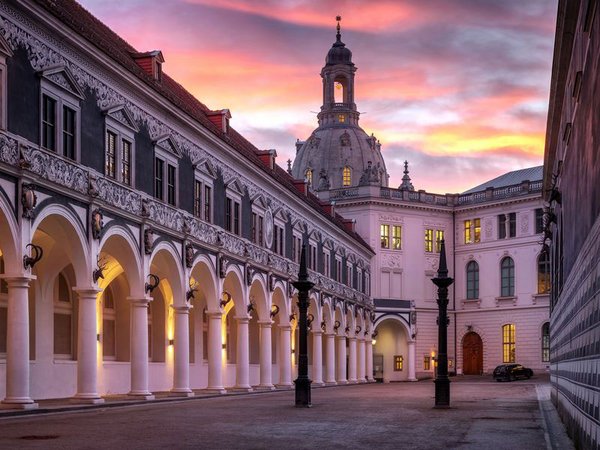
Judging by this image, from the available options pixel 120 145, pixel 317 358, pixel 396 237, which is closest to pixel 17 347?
pixel 120 145

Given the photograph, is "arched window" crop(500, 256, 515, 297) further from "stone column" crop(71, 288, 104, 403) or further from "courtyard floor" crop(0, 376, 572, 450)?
"stone column" crop(71, 288, 104, 403)

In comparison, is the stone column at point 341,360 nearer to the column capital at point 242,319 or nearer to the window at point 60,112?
the column capital at point 242,319

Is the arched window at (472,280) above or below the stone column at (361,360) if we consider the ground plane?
above

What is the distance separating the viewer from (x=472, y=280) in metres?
81.6

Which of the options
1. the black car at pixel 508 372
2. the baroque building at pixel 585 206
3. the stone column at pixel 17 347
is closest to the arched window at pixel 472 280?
Result: the black car at pixel 508 372

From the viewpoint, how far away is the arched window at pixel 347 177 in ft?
365

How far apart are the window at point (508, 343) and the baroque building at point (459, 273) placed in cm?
8

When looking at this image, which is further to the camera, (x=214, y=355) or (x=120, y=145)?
(x=214, y=355)

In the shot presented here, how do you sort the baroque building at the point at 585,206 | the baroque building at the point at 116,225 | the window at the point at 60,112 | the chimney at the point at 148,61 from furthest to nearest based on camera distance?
the chimney at the point at 148,61, the window at the point at 60,112, the baroque building at the point at 116,225, the baroque building at the point at 585,206

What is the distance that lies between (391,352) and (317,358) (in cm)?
2456

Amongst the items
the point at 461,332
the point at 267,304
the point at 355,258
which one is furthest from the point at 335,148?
the point at 267,304

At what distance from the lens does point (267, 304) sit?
44.3 m

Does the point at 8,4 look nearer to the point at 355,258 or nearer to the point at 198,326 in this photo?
the point at 198,326

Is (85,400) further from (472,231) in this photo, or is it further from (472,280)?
(472,231)
